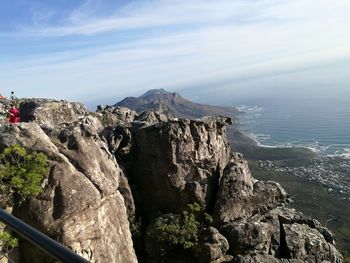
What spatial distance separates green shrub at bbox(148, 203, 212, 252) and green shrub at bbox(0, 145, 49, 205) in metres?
13.1

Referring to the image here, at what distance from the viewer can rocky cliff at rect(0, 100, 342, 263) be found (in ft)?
73.6

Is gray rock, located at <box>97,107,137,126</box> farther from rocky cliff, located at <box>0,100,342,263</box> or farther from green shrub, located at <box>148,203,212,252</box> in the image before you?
green shrub, located at <box>148,203,212,252</box>

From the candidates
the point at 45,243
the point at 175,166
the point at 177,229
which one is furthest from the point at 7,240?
the point at 175,166

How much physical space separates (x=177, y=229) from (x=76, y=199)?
11.9m

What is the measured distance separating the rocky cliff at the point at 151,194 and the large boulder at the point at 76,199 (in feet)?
0.19

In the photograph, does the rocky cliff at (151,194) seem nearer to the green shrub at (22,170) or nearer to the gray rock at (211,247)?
the gray rock at (211,247)

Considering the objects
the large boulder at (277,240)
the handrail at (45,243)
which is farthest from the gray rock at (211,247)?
the handrail at (45,243)

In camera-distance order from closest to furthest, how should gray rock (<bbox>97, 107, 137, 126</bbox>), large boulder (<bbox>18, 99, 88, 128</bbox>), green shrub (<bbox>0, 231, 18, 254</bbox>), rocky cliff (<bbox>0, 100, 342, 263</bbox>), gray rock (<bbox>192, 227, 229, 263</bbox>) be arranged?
1. green shrub (<bbox>0, 231, 18, 254</bbox>)
2. rocky cliff (<bbox>0, 100, 342, 263</bbox>)
3. gray rock (<bbox>192, 227, 229, 263</bbox>)
4. large boulder (<bbox>18, 99, 88, 128</bbox>)
5. gray rock (<bbox>97, 107, 137, 126</bbox>)

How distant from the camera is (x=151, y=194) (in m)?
36.3

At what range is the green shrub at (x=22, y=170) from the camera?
2083cm

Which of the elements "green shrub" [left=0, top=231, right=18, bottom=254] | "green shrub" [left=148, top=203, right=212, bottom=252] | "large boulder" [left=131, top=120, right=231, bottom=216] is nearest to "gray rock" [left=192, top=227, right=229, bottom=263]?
"green shrub" [left=148, top=203, right=212, bottom=252]

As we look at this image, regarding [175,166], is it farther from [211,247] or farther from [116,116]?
[116,116]

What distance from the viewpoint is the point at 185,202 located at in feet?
116

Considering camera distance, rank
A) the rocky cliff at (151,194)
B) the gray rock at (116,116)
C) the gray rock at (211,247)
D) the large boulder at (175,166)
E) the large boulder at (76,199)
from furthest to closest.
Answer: the gray rock at (116,116), the large boulder at (175,166), the gray rock at (211,247), the rocky cliff at (151,194), the large boulder at (76,199)
